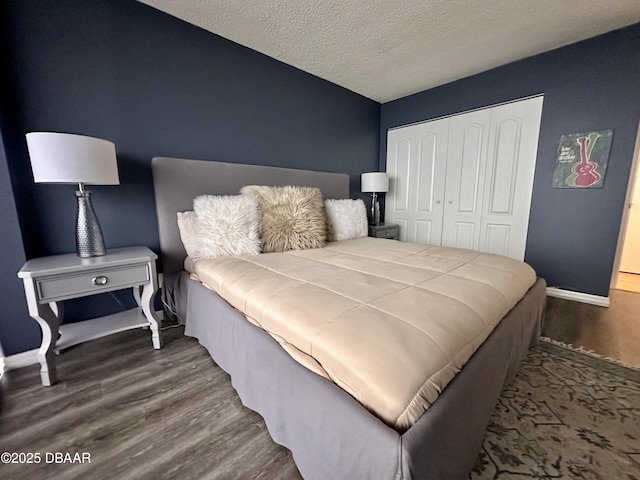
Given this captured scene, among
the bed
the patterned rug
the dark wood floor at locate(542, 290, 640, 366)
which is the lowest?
the dark wood floor at locate(542, 290, 640, 366)

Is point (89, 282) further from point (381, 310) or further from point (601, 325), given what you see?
point (601, 325)

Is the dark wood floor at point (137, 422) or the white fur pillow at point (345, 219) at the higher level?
the white fur pillow at point (345, 219)

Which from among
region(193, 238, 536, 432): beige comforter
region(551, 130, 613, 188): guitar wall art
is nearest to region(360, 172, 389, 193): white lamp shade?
region(551, 130, 613, 188): guitar wall art

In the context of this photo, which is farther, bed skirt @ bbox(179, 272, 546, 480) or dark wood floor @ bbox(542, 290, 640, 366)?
dark wood floor @ bbox(542, 290, 640, 366)

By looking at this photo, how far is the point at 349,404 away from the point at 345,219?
2.12m

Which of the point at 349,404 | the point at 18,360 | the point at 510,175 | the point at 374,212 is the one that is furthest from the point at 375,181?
the point at 18,360

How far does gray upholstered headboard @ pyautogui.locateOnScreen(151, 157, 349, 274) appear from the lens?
198 cm

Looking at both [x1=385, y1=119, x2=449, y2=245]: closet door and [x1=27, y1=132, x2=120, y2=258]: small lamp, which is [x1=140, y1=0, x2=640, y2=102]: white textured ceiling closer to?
[x1=385, y1=119, x2=449, y2=245]: closet door

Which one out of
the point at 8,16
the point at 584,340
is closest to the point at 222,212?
the point at 8,16

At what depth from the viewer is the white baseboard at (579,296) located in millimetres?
2453

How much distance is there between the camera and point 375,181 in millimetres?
3484

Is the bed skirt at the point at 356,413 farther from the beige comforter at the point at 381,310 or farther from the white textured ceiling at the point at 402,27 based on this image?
the white textured ceiling at the point at 402,27

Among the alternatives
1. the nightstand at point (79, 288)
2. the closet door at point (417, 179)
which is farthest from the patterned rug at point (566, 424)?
the closet door at point (417, 179)

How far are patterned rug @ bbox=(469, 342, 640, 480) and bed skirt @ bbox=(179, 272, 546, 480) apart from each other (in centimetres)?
17
